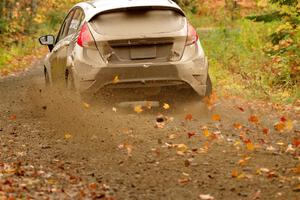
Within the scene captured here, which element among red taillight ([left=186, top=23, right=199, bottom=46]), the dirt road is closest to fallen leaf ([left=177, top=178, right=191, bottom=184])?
the dirt road

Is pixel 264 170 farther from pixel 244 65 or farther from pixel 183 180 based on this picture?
pixel 244 65

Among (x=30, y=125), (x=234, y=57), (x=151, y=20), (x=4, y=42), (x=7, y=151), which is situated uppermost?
(x=151, y=20)

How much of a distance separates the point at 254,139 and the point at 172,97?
1.75 meters

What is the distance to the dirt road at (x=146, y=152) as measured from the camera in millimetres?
6457

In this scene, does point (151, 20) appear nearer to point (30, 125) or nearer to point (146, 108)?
point (146, 108)

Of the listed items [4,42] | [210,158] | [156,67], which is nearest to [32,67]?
[4,42]

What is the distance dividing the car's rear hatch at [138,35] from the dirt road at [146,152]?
934 millimetres

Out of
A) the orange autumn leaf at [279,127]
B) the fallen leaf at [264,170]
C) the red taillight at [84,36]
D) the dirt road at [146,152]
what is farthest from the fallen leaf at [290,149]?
the red taillight at [84,36]

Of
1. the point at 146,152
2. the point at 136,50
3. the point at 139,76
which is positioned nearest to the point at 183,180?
the point at 146,152

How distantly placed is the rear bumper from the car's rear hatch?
0.35ft

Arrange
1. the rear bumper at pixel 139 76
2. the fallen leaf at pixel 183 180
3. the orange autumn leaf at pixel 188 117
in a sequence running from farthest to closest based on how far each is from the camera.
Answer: the orange autumn leaf at pixel 188 117 < the rear bumper at pixel 139 76 < the fallen leaf at pixel 183 180

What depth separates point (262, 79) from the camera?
46.2 ft

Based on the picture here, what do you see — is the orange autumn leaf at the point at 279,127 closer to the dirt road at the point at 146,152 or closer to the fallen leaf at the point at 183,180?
the dirt road at the point at 146,152

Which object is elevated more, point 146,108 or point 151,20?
point 151,20
